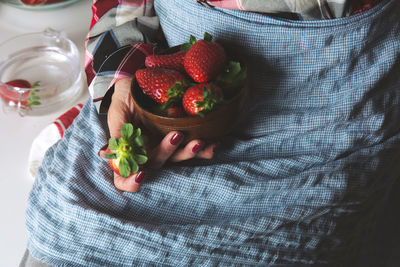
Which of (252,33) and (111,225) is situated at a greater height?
(252,33)

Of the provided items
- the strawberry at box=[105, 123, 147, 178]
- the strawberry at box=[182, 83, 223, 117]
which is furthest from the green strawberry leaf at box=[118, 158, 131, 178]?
the strawberry at box=[182, 83, 223, 117]

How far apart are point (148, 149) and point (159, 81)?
122 millimetres

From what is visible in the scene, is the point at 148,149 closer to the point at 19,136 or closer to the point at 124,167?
the point at 124,167

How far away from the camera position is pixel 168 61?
67 cm

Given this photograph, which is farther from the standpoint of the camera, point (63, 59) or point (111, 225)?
point (63, 59)

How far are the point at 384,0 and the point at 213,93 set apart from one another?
0.98 ft

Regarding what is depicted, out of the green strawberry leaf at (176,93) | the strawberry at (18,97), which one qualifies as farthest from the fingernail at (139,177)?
the strawberry at (18,97)

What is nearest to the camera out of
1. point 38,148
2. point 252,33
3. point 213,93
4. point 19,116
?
point 213,93

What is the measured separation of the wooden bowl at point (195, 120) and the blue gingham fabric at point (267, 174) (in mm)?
86

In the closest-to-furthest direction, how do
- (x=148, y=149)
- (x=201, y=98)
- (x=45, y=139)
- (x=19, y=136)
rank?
1. (x=201, y=98)
2. (x=148, y=149)
3. (x=45, y=139)
4. (x=19, y=136)

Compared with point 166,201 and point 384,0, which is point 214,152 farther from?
point 384,0

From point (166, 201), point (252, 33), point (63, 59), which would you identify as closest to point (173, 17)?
point (252, 33)

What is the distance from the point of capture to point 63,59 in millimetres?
1256

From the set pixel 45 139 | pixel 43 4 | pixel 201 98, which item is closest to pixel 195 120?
pixel 201 98
